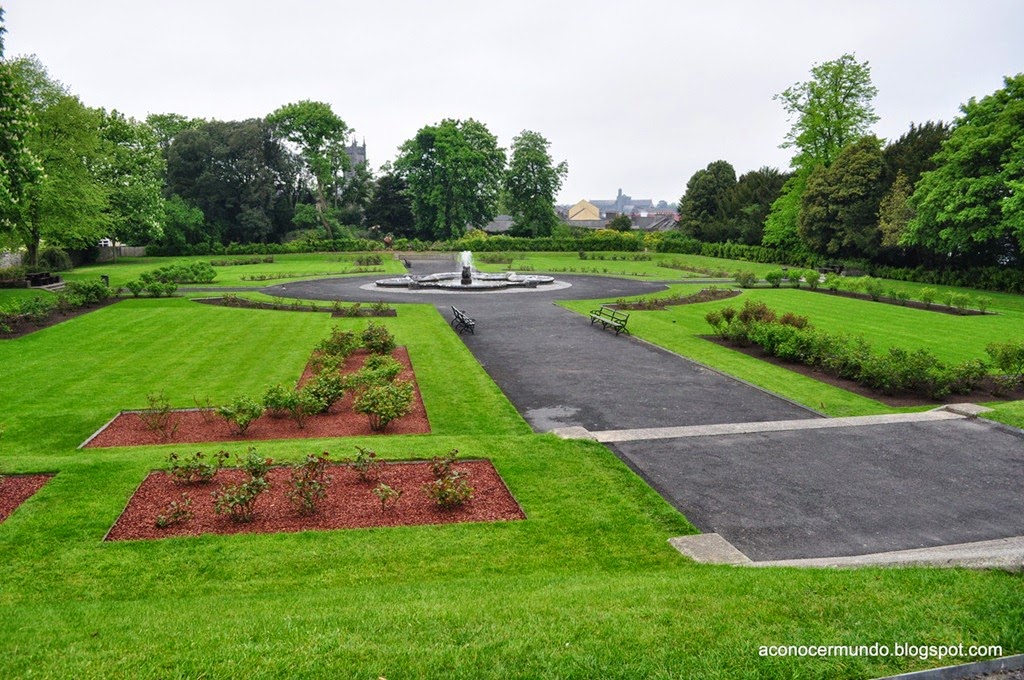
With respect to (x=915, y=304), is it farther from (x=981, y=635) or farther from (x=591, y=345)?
(x=981, y=635)

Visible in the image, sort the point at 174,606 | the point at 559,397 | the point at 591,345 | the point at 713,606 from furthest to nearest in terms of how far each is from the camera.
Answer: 1. the point at 591,345
2. the point at 559,397
3. the point at 174,606
4. the point at 713,606

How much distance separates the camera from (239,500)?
26.3ft

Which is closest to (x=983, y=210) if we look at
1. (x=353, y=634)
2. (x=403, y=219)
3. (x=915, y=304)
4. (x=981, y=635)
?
(x=915, y=304)

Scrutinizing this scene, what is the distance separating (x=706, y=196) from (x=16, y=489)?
75204 millimetres

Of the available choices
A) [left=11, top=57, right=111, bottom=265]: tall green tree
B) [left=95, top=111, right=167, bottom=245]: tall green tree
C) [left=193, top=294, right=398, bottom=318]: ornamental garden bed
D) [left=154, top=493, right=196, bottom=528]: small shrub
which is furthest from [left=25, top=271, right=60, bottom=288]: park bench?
[left=154, top=493, right=196, bottom=528]: small shrub

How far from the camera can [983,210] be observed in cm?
3428

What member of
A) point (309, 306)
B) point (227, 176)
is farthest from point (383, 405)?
point (227, 176)

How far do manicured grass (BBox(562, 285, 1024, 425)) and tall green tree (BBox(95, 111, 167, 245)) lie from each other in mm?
39051

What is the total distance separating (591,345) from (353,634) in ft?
54.4

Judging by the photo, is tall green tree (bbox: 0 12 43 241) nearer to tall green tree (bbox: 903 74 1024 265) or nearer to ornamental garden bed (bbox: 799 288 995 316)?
ornamental garden bed (bbox: 799 288 995 316)

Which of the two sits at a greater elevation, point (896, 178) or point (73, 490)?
point (896, 178)

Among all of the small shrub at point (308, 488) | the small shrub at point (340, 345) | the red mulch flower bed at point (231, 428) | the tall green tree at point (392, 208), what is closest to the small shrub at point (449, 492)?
the small shrub at point (308, 488)

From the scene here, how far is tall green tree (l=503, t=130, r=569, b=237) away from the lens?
89.4 meters

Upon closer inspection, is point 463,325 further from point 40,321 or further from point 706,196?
point 706,196
